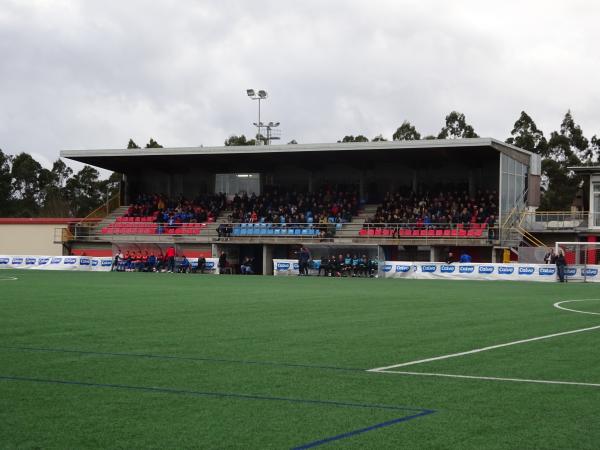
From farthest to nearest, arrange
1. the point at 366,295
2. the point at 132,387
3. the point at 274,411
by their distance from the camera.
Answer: the point at 366,295
the point at 132,387
the point at 274,411

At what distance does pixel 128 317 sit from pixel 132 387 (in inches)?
347

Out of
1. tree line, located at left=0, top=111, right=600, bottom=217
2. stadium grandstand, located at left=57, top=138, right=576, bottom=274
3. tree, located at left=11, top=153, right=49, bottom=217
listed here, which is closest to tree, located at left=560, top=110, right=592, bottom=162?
tree line, located at left=0, top=111, right=600, bottom=217

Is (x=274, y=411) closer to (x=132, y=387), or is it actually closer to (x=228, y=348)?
(x=132, y=387)

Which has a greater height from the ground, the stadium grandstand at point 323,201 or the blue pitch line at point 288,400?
the stadium grandstand at point 323,201

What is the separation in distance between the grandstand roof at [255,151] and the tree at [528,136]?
1187 inches

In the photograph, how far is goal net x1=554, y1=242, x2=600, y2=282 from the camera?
4103cm

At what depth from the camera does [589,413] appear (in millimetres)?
7785

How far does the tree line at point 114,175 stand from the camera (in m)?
88.6

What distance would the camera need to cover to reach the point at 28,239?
63906 mm

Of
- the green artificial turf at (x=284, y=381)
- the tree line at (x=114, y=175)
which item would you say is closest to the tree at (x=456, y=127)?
the tree line at (x=114, y=175)

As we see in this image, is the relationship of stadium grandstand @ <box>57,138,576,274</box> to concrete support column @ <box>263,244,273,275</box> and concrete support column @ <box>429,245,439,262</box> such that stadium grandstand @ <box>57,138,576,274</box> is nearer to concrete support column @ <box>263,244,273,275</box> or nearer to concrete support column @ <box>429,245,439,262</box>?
concrete support column @ <box>263,244,273,275</box>

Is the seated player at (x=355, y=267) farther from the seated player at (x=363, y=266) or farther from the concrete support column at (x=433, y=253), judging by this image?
the concrete support column at (x=433, y=253)

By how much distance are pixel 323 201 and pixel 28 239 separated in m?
21.9

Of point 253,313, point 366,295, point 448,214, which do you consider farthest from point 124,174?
point 253,313
